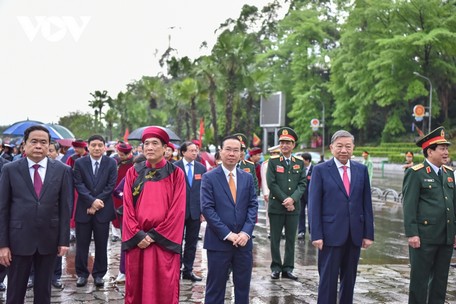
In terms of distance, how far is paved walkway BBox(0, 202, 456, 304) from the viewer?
234 inches

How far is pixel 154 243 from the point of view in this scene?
4.59 m

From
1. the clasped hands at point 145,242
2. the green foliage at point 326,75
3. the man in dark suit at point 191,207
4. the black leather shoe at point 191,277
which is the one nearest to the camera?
the clasped hands at point 145,242

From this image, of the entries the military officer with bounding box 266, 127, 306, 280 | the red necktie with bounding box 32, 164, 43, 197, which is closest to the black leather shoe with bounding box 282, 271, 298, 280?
the military officer with bounding box 266, 127, 306, 280

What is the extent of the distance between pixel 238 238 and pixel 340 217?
117 cm

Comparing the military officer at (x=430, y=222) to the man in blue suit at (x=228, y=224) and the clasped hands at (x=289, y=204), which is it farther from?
the clasped hands at (x=289, y=204)

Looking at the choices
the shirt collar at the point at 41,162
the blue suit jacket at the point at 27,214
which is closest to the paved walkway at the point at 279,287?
the blue suit jacket at the point at 27,214

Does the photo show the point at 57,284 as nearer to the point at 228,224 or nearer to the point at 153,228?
the point at 153,228

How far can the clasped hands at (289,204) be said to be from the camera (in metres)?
7.35

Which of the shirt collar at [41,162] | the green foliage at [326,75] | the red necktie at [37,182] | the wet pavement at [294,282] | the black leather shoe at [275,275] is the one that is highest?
the green foliage at [326,75]

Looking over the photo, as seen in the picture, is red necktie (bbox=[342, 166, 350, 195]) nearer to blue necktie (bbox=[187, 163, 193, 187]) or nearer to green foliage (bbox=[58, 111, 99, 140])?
blue necktie (bbox=[187, 163, 193, 187])

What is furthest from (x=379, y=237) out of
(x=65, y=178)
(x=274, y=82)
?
(x=274, y=82)

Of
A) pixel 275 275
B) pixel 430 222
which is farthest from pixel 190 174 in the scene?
pixel 430 222

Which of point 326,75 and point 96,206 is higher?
point 326,75

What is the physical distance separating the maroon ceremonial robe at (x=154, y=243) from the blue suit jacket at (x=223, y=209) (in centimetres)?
39
